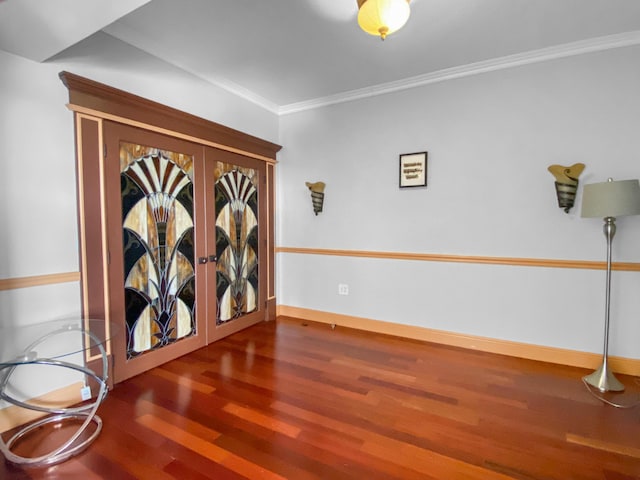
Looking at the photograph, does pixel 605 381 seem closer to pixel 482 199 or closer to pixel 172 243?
pixel 482 199

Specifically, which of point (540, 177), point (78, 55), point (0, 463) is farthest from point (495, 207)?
point (0, 463)

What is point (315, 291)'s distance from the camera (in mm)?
4012

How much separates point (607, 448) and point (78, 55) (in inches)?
162

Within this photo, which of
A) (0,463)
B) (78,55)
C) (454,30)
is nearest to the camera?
(0,463)

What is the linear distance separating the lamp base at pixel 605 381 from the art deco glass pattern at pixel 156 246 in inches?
136

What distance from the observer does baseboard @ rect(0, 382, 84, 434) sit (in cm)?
191

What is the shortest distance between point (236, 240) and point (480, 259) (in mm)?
2579

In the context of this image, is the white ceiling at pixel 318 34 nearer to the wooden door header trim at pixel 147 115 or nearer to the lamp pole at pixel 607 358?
the wooden door header trim at pixel 147 115

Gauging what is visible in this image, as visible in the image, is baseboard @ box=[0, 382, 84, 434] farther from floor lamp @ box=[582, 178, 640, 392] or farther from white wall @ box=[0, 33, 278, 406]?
floor lamp @ box=[582, 178, 640, 392]

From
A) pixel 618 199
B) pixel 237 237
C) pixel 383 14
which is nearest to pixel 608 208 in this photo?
pixel 618 199

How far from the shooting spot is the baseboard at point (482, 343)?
2.64 metres

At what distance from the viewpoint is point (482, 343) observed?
3090 millimetres

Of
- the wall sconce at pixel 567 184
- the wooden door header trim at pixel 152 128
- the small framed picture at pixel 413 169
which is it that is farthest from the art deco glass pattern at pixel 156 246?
the wall sconce at pixel 567 184

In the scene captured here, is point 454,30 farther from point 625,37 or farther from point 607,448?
point 607,448
